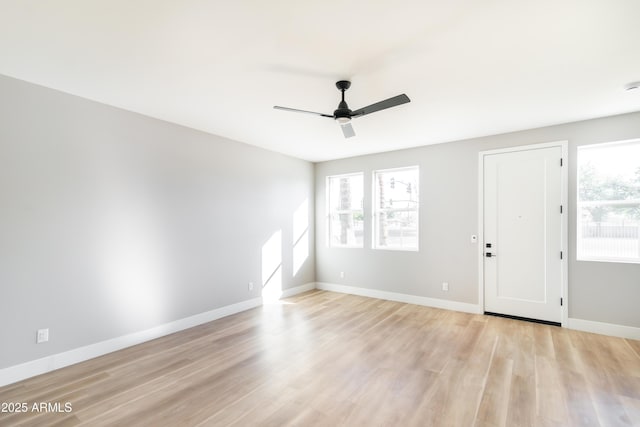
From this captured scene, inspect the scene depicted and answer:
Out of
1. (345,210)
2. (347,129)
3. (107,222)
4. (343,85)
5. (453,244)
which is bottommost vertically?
(453,244)

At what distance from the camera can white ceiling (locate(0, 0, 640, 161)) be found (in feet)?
6.10

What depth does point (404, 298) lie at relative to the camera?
5238mm

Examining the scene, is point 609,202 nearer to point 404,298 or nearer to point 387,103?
point 404,298

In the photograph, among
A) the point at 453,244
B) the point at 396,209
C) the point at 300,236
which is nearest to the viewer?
the point at 453,244

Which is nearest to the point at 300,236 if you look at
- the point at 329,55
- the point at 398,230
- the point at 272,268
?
the point at 272,268

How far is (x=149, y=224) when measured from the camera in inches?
144

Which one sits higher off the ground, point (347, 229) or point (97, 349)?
point (347, 229)

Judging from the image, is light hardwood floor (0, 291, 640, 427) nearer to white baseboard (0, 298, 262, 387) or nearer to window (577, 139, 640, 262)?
white baseboard (0, 298, 262, 387)

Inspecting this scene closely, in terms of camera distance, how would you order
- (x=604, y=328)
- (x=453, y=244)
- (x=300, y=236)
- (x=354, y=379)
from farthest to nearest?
(x=300, y=236)
(x=453, y=244)
(x=604, y=328)
(x=354, y=379)

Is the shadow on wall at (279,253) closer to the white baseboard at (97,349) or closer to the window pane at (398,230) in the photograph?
the white baseboard at (97,349)

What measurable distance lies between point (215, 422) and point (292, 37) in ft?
9.25

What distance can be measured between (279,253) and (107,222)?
2.83 m

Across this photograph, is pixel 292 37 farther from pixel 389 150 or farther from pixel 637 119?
pixel 637 119

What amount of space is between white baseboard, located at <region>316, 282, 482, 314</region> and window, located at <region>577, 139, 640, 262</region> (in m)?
1.63
